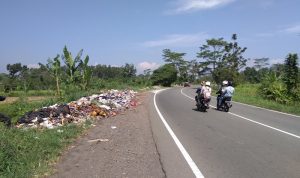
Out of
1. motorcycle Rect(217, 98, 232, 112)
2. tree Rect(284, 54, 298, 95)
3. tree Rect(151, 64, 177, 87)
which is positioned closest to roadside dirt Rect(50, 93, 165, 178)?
motorcycle Rect(217, 98, 232, 112)

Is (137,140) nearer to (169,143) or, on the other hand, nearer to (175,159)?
(169,143)

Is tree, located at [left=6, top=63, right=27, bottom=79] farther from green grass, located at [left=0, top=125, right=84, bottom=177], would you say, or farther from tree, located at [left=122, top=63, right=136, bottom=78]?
green grass, located at [left=0, top=125, right=84, bottom=177]

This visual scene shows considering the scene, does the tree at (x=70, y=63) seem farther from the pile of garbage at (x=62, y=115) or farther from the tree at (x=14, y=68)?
the tree at (x=14, y=68)

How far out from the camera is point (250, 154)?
9.48m

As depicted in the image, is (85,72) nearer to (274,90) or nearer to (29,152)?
(274,90)

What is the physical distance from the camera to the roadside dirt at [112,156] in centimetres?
794

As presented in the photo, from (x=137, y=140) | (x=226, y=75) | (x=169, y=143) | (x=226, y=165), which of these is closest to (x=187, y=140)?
(x=169, y=143)

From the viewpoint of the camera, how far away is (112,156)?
377 inches

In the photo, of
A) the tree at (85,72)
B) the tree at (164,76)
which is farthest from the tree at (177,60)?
the tree at (85,72)

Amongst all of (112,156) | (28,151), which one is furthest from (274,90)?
(28,151)

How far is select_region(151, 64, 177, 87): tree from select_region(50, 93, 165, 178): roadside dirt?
96.6m

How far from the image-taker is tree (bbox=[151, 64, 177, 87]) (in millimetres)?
111000

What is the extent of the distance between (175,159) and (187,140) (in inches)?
114

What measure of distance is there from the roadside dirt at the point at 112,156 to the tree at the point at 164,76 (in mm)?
96619
